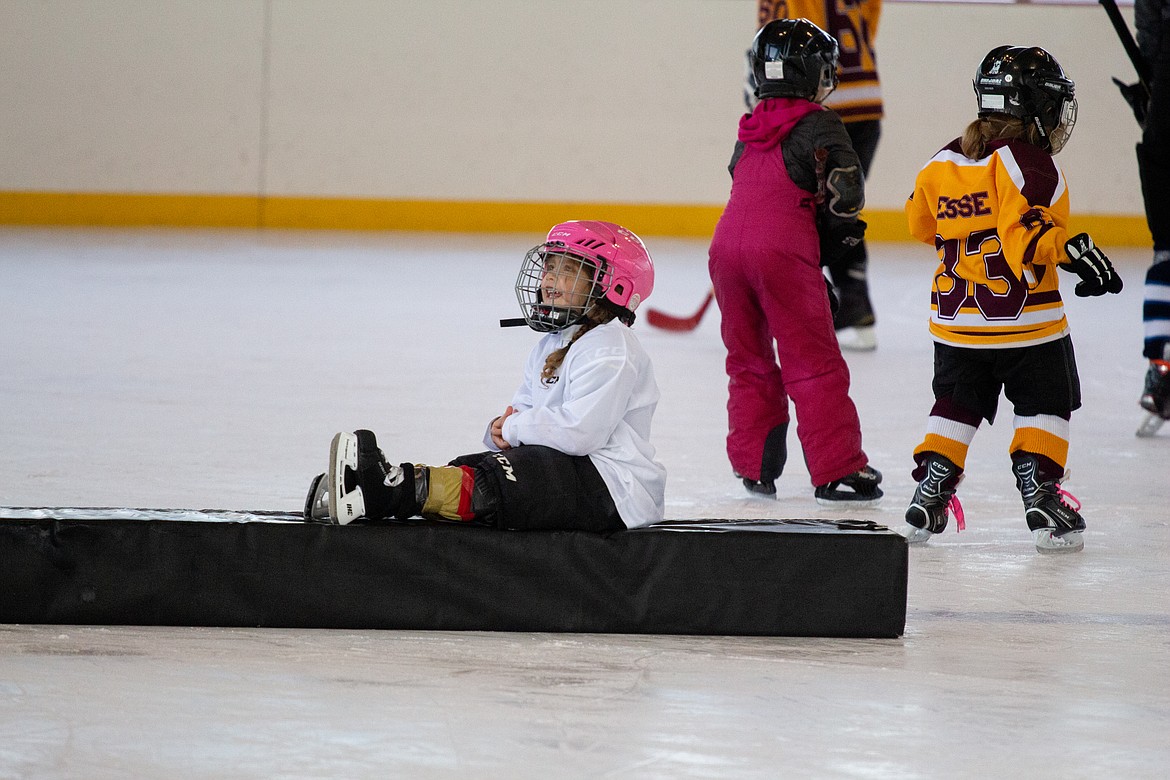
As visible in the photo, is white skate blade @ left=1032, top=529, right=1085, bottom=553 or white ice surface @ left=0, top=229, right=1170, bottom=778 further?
white skate blade @ left=1032, top=529, right=1085, bottom=553

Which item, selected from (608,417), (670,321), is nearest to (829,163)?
(608,417)

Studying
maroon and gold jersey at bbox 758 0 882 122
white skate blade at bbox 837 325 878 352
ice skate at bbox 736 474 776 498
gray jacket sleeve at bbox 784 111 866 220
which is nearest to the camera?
gray jacket sleeve at bbox 784 111 866 220

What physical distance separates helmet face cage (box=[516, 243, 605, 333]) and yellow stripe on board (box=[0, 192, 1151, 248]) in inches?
305

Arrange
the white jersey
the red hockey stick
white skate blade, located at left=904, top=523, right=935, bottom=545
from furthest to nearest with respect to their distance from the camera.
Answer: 1. the red hockey stick
2. white skate blade, located at left=904, top=523, right=935, bottom=545
3. the white jersey

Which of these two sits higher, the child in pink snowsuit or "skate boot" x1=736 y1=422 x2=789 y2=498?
the child in pink snowsuit

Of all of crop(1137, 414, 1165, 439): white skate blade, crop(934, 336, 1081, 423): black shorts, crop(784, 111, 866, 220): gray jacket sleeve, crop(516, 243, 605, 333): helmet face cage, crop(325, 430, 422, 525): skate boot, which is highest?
crop(784, 111, 866, 220): gray jacket sleeve

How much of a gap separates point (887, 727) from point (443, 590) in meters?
Result: 0.77

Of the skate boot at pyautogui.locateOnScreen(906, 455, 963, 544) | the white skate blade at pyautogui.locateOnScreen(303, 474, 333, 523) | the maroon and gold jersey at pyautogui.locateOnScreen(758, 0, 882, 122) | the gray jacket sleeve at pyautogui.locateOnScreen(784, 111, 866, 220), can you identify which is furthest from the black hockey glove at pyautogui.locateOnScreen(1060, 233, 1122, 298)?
the maroon and gold jersey at pyautogui.locateOnScreen(758, 0, 882, 122)

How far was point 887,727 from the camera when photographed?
2.07m

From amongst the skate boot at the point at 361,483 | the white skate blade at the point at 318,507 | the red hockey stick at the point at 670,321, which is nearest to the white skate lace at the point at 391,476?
the skate boot at the point at 361,483

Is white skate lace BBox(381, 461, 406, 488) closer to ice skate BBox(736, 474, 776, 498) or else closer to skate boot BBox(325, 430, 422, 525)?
skate boot BBox(325, 430, 422, 525)

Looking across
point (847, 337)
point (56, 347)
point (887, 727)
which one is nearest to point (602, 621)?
point (887, 727)

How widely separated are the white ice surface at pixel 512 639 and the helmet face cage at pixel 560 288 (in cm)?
57

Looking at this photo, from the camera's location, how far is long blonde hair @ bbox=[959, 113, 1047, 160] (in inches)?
123
